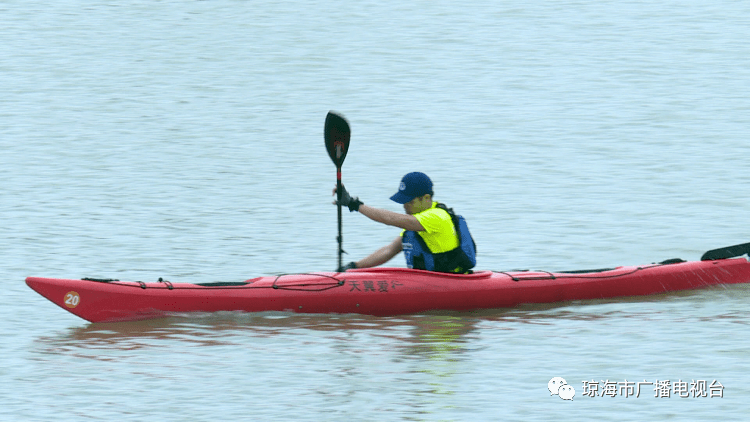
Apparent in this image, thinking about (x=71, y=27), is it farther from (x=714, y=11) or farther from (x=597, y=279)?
(x=597, y=279)

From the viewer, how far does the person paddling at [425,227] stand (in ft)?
27.7

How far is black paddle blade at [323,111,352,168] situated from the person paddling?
39.3 inches

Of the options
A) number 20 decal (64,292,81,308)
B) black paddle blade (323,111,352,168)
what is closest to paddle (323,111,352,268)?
black paddle blade (323,111,352,168)

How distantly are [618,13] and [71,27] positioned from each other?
1488cm

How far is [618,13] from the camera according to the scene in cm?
3047

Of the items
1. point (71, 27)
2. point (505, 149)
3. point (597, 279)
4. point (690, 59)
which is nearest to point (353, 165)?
point (505, 149)

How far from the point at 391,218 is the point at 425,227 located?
29cm

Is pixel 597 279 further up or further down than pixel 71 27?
further down

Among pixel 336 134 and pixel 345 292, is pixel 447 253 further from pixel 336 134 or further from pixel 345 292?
pixel 336 134

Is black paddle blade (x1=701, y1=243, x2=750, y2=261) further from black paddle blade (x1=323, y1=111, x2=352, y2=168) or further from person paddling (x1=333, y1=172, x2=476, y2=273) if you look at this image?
black paddle blade (x1=323, y1=111, x2=352, y2=168)

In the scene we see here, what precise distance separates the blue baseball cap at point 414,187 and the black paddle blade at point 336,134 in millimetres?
1130

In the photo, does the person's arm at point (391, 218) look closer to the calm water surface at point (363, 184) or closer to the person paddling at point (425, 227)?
the person paddling at point (425, 227)

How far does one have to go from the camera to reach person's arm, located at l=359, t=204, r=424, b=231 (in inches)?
328

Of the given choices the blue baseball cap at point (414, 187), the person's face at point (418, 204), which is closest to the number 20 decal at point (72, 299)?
the blue baseball cap at point (414, 187)
